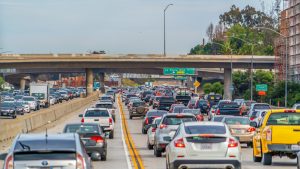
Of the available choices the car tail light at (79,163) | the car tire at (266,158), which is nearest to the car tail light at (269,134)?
the car tire at (266,158)

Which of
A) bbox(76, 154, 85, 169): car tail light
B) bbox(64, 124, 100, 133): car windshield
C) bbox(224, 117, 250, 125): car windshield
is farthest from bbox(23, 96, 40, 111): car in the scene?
bbox(76, 154, 85, 169): car tail light

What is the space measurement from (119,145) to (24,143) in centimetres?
2695

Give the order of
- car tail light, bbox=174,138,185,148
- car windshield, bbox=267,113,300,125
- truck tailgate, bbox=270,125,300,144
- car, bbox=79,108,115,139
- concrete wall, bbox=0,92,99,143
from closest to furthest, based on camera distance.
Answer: car tail light, bbox=174,138,185,148 < truck tailgate, bbox=270,125,300,144 < car windshield, bbox=267,113,300,125 < concrete wall, bbox=0,92,99,143 < car, bbox=79,108,115,139

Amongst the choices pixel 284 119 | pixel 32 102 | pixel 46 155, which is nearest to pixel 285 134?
pixel 284 119

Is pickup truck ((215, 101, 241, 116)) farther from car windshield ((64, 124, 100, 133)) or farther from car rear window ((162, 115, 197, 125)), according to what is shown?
car windshield ((64, 124, 100, 133))

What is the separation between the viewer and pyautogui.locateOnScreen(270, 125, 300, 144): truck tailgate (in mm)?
28172

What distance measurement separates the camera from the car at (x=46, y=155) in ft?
50.3

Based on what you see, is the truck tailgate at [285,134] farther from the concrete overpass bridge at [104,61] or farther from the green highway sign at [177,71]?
the green highway sign at [177,71]

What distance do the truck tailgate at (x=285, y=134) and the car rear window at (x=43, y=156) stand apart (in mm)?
13803

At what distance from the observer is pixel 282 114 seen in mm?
28391

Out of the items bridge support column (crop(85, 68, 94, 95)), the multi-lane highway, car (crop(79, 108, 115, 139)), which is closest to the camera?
the multi-lane highway

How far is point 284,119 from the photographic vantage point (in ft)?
93.3

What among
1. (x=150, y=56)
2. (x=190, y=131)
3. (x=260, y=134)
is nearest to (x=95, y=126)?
(x=260, y=134)

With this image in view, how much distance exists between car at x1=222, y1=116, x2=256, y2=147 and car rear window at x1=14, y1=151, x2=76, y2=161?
24494 millimetres
